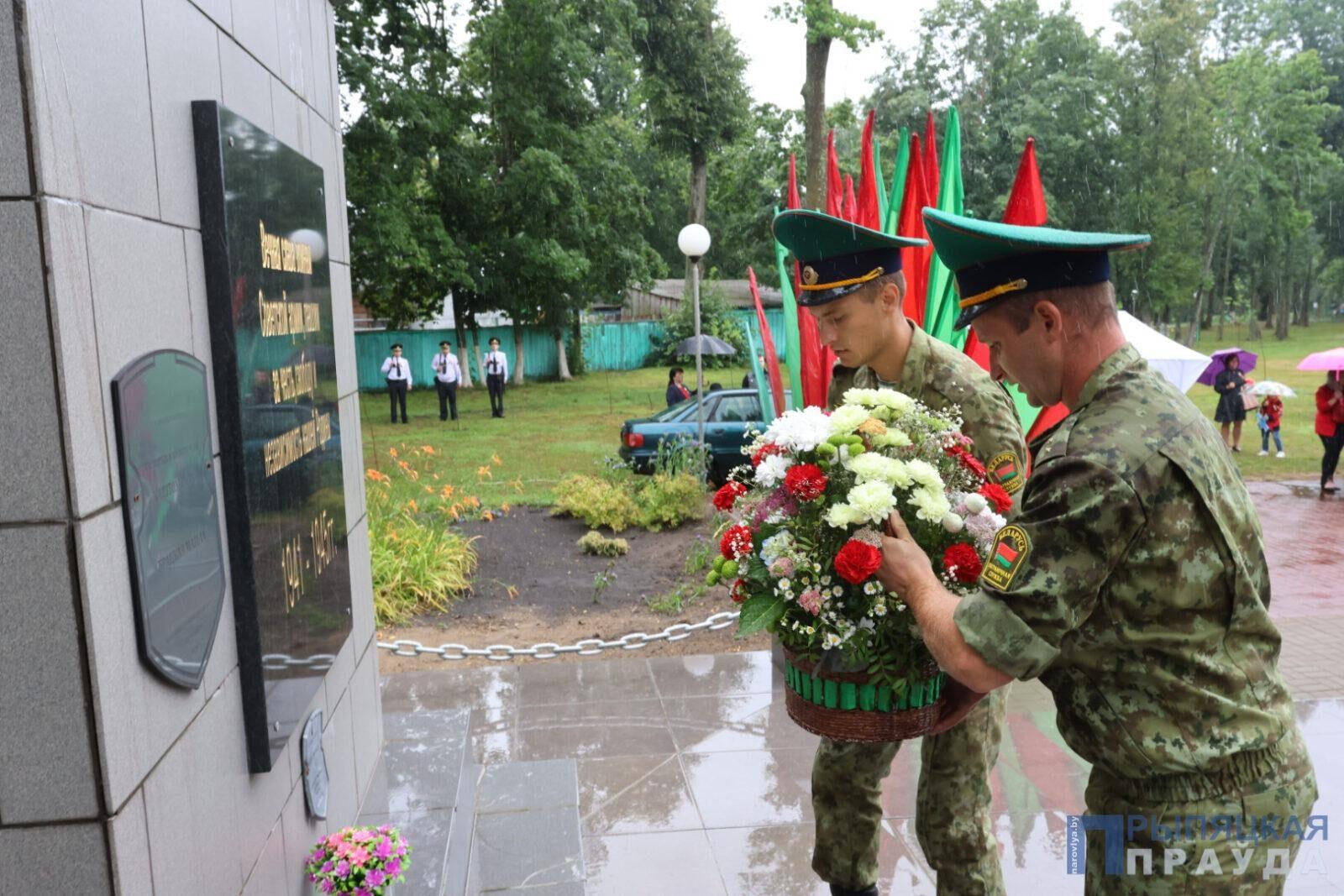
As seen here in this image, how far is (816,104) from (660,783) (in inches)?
449

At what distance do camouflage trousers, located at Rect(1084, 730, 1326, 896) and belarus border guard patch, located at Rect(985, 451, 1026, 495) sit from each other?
1.09 meters

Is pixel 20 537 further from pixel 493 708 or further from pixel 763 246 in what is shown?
pixel 763 246

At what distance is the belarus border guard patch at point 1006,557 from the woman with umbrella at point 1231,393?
16.2 m

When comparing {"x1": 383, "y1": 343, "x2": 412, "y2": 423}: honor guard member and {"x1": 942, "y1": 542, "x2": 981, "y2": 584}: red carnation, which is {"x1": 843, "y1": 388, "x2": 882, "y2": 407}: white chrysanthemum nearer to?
{"x1": 942, "y1": 542, "x2": 981, "y2": 584}: red carnation

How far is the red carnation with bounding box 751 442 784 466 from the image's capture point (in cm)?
258

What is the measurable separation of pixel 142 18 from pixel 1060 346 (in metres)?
2.00

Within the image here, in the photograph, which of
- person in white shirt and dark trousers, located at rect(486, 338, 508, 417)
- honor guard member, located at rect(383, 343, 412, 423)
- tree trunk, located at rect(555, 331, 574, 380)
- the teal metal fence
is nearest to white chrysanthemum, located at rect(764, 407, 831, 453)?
honor guard member, located at rect(383, 343, 412, 423)

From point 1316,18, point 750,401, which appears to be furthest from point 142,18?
point 1316,18

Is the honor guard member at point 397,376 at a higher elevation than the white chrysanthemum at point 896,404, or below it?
below

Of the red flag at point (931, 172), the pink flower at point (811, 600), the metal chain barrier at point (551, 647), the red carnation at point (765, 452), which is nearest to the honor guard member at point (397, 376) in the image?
the metal chain barrier at point (551, 647)

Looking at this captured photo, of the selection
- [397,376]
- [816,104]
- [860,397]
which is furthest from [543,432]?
[860,397]

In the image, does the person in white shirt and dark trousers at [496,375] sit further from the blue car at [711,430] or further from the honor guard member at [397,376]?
the blue car at [711,430]

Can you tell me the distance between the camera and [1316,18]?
175 feet

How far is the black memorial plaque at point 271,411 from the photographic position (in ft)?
7.70
